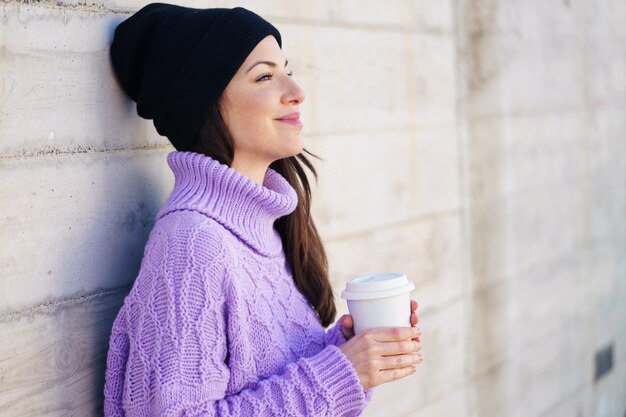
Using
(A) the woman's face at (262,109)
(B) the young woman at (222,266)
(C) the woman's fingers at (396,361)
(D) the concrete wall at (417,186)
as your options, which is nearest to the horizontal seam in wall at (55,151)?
(D) the concrete wall at (417,186)

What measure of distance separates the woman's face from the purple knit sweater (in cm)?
9

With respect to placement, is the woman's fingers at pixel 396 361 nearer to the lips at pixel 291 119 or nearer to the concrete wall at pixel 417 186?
the lips at pixel 291 119

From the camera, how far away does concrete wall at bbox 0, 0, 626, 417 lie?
2211 millimetres

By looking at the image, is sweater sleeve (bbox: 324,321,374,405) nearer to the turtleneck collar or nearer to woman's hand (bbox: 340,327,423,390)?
woman's hand (bbox: 340,327,423,390)

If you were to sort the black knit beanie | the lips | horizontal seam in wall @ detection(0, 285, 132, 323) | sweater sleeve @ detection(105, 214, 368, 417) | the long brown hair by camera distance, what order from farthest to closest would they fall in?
the long brown hair, the lips, the black knit beanie, horizontal seam in wall @ detection(0, 285, 132, 323), sweater sleeve @ detection(105, 214, 368, 417)

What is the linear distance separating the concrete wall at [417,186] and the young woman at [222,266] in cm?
16

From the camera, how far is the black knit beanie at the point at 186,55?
2260 mm

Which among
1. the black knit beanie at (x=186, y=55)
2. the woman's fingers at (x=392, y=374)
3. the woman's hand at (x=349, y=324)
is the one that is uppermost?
the black knit beanie at (x=186, y=55)

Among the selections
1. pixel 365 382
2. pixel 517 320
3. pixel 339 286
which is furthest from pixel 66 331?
pixel 517 320

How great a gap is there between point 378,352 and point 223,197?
53 cm

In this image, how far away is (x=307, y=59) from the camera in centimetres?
328

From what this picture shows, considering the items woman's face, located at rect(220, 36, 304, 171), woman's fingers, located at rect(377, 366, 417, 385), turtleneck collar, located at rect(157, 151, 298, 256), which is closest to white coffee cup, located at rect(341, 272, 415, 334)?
woman's fingers, located at rect(377, 366, 417, 385)

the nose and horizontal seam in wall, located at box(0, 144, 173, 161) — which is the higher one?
the nose

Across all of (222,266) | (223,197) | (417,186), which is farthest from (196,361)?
(417,186)
